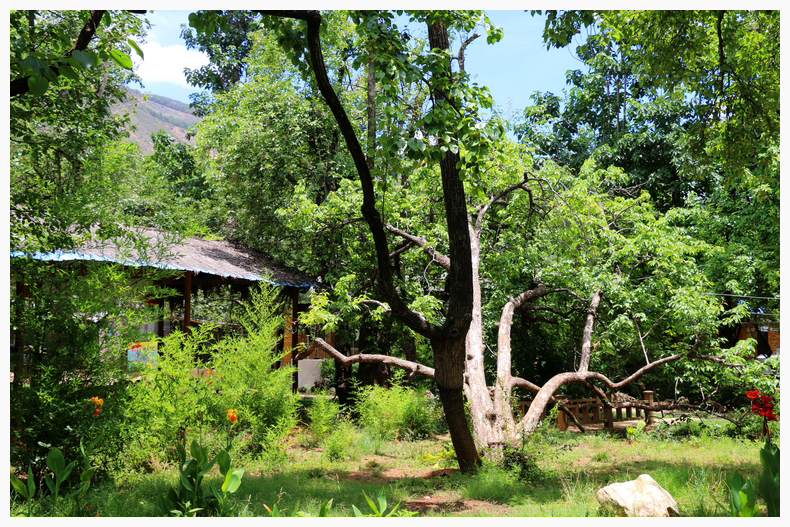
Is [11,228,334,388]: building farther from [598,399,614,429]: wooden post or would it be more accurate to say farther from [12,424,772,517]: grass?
[598,399,614,429]: wooden post

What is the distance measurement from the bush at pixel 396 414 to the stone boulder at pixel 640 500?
→ 4.79m

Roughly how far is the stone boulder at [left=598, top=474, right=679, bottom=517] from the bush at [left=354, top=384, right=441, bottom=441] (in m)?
4.79

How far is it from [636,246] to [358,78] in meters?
6.97

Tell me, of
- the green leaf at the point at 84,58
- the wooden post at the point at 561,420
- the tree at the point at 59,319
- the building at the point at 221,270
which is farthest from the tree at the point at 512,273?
the green leaf at the point at 84,58

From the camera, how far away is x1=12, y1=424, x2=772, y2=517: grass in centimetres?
503

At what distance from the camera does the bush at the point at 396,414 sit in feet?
29.8

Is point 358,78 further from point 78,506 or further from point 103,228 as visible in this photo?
point 78,506

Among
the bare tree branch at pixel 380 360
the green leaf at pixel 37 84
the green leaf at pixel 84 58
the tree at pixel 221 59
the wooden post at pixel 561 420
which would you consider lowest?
the wooden post at pixel 561 420

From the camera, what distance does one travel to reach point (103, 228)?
6355 mm

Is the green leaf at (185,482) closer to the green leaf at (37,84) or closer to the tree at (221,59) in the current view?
the green leaf at (37,84)

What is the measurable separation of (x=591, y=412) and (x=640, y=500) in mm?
7974

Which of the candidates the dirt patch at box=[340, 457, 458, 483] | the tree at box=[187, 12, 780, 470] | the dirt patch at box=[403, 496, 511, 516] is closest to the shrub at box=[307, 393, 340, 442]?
the tree at box=[187, 12, 780, 470]

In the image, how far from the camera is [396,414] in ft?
30.0

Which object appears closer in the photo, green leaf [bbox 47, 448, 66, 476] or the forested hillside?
green leaf [bbox 47, 448, 66, 476]
